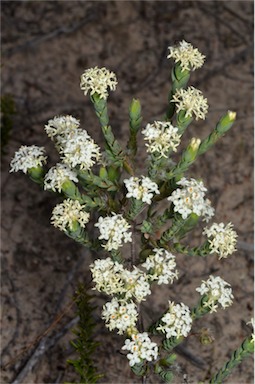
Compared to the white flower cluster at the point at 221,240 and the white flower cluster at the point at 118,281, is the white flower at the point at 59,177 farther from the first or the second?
the white flower cluster at the point at 221,240

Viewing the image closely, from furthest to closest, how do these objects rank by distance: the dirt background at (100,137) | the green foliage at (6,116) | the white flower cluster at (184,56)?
1. the green foliage at (6,116)
2. the dirt background at (100,137)
3. the white flower cluster at (184,56)

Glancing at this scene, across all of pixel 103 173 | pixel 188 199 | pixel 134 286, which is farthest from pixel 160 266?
pixel 103 173

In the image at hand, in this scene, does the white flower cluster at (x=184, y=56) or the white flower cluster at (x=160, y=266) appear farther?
the white flower cluster at (x=184, y=56)

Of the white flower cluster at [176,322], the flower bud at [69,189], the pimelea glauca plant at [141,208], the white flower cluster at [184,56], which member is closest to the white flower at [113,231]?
the pimelea glauca plant at [141,208]

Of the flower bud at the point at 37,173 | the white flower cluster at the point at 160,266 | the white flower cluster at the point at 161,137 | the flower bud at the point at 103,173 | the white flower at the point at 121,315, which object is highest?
the white flower cluster at the point at 161,137

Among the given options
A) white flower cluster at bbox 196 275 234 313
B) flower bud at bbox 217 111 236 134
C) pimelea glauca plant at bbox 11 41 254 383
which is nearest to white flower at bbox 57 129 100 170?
pimelea glauca plant at bbox 11 41 254 383

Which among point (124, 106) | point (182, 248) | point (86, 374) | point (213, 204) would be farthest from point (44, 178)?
point (124, 106)

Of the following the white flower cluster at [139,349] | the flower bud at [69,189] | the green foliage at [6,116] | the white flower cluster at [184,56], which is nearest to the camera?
the white flower cluster at [139,349]

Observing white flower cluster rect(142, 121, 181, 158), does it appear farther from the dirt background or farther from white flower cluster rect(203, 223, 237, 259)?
the dirt background
